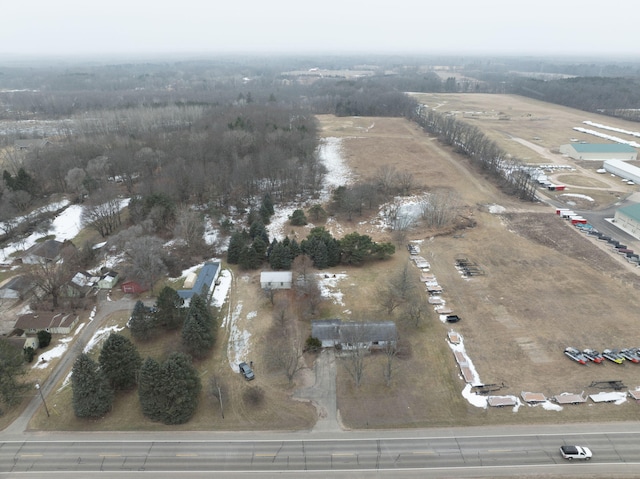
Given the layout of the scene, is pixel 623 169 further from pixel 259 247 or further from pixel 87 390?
pixel 87 390

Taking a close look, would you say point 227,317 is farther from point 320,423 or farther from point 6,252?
point 6,252

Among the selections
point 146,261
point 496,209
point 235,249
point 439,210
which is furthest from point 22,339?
point 496,209

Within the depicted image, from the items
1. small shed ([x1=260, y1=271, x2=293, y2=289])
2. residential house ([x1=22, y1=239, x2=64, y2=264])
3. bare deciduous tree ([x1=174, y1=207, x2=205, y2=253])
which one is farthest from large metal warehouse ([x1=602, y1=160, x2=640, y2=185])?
residential house ([x1=22, y1=239, x2=64, y2=264])

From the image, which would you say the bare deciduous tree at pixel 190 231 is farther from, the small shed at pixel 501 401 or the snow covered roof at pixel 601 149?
the snow covered roof at pixel 601 149

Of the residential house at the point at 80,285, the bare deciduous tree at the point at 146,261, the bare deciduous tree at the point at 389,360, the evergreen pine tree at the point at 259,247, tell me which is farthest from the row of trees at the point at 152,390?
the evergreen pine tree at the point at 259,247

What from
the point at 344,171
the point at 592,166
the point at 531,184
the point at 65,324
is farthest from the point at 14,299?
the point at 592,166
